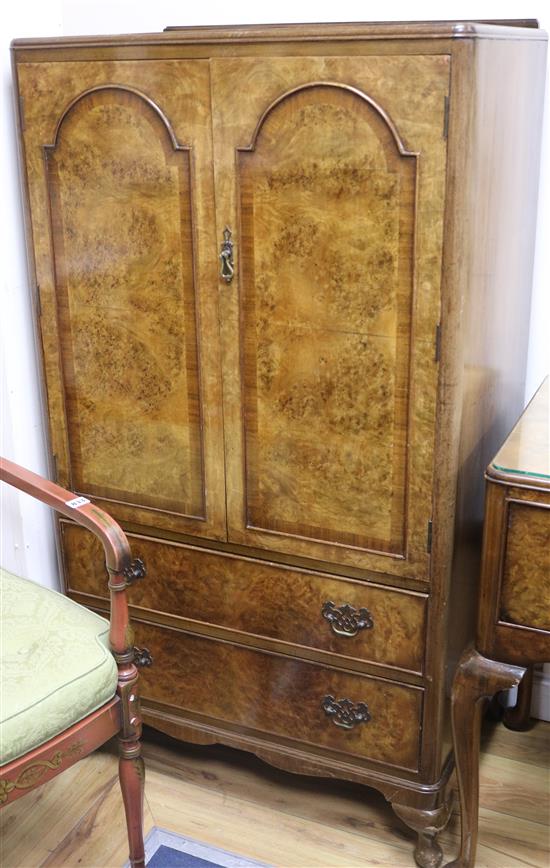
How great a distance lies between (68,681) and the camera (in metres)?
1.45

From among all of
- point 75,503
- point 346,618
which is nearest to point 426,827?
point 346,618

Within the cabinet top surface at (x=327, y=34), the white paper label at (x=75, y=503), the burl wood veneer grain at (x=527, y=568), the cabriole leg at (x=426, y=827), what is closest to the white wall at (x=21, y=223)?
the cabinet top surface at (x=327, y=34)

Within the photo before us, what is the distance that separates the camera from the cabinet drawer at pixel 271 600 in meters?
1.68

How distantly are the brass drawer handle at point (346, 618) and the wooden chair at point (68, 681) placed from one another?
0.37 m

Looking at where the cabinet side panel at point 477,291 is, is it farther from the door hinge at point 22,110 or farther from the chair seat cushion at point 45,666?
the door hinge at point 22,110

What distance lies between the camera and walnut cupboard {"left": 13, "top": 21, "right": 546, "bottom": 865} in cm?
146

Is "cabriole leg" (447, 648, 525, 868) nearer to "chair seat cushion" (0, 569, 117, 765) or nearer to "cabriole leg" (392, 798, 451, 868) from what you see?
"cabriole leg" (392, 798, 451, 868)

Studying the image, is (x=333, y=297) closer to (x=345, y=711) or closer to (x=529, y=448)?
(x=529, y=448)

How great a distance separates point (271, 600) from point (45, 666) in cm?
47

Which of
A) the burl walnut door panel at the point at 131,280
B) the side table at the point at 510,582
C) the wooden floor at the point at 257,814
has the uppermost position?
the burl walnut door panel at the point at 131,280

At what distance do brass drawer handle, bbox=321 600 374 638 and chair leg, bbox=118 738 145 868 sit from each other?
15.7 inches

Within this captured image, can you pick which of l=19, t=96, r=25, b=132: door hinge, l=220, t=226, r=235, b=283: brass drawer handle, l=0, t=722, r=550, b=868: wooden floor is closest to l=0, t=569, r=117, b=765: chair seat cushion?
l=0, t=722, r=550, b=868: wooden floor

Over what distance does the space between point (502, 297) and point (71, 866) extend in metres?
1.31

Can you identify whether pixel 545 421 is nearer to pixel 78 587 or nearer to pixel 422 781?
pixel 422 781
